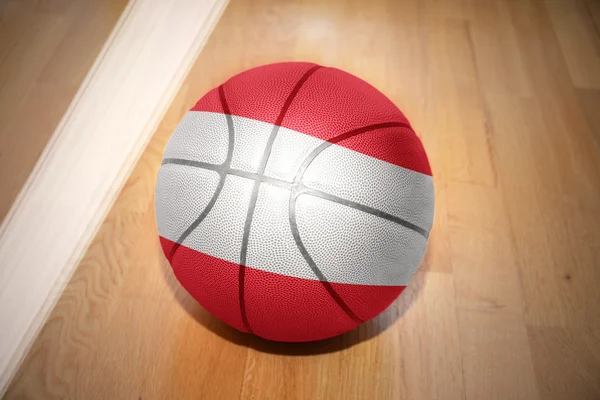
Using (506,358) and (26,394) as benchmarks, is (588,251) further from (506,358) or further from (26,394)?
(26,394)

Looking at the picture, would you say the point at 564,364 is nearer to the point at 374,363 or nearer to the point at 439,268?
the point at 439,268

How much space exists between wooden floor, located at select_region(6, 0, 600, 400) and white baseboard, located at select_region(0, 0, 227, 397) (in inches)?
2.7

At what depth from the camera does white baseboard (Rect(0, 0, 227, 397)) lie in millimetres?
1581

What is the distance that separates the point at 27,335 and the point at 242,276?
2.77 ft

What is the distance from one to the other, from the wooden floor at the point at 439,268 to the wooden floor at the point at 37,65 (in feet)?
1.59

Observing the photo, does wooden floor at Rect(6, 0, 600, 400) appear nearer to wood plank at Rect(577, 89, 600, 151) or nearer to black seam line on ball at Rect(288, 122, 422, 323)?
wood plank at Rect(577, 89, 600, 151)

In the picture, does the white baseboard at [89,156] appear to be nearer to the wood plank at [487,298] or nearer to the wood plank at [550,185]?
the wood plank at [487,298]

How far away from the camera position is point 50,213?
69.4 inches

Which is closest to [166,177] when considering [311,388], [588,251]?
[311,388]

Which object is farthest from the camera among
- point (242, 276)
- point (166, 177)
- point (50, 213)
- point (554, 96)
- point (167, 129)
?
point (554, 96)

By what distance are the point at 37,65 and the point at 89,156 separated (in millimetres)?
667

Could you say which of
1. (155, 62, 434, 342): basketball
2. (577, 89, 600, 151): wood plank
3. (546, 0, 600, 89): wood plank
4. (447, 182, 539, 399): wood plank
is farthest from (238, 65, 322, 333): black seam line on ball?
(546, 0, 600, 89): wood plank

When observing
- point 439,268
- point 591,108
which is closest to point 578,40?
point 591,108

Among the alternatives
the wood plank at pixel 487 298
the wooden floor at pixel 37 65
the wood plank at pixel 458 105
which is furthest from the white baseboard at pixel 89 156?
the wood plank at pixel 487 298
